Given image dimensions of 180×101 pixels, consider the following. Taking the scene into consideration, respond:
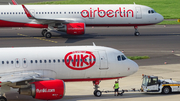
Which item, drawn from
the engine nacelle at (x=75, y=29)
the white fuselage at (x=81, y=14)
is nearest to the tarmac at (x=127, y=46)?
the engine nacelle at (x=75, y=29)

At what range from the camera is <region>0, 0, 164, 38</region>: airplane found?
59.0 metres

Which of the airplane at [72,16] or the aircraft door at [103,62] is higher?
the airplane at [72,16]

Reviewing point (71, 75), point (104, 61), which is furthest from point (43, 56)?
point (104, 61)

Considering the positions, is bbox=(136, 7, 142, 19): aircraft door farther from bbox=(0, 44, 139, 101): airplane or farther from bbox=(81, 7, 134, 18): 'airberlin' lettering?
bbox=(0, 44, 139, 101): airplane

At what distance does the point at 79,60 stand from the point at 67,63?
39.9 inches

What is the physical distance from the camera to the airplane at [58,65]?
27500 mm

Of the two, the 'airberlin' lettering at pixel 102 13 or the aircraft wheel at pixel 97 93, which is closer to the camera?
the aircraft wheel at pixel 97 93

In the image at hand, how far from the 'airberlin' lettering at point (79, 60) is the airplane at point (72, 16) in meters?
29.7

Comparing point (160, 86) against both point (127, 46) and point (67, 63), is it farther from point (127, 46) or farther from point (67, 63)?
point (127, 46)

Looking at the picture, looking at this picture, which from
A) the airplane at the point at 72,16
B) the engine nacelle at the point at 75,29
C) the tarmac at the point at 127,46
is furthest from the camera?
the airplane at the point at 72,16

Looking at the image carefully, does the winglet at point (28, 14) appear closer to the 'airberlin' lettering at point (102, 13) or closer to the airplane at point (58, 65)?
the 'airberlin' lettering at point (102, 13)

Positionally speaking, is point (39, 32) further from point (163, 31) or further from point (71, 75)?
point (71, 75)

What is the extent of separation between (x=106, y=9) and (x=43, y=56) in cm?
3384

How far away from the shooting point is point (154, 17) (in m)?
62.7
